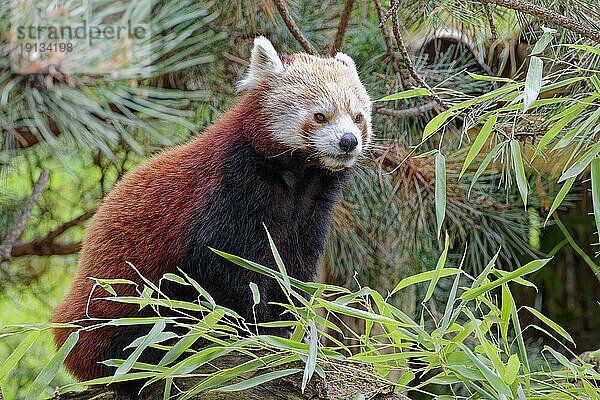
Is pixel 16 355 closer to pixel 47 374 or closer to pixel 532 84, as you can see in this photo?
pixel 47 374

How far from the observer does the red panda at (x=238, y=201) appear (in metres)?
1.48

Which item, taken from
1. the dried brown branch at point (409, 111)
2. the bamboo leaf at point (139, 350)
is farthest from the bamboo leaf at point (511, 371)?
the dried brown branch at point (409, 111)

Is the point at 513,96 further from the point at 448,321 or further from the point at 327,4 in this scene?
the point at 327,4

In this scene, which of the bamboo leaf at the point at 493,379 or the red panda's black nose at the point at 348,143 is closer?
the bamboo leaf at the point at 493,379

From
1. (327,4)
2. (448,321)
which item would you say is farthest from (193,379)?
(327,4)

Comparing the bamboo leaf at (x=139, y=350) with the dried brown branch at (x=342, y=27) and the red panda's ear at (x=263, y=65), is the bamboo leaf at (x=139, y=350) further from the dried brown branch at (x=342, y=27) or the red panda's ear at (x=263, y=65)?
the dried brown branch at (x=342, y=27)

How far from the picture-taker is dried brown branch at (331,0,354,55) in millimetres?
1863

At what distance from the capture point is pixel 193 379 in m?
1.35

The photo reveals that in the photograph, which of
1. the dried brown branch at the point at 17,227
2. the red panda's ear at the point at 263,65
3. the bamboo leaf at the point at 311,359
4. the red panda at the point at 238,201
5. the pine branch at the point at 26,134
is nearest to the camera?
the bamboo leaf at the point at 311,359

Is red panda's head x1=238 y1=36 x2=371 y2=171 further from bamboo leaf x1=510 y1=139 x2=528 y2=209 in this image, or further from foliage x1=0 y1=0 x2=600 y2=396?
bamboo leaf x1=510 y1=139 x2=528 y2=209

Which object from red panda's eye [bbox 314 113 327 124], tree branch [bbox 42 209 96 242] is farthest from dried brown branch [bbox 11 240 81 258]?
red panda's eye [bbox 314 113 327 124]

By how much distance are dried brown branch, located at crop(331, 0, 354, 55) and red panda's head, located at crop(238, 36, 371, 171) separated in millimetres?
175

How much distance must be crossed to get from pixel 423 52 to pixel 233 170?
769 millimetres

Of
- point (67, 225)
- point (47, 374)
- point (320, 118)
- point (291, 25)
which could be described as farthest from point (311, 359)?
point (67, 225)
